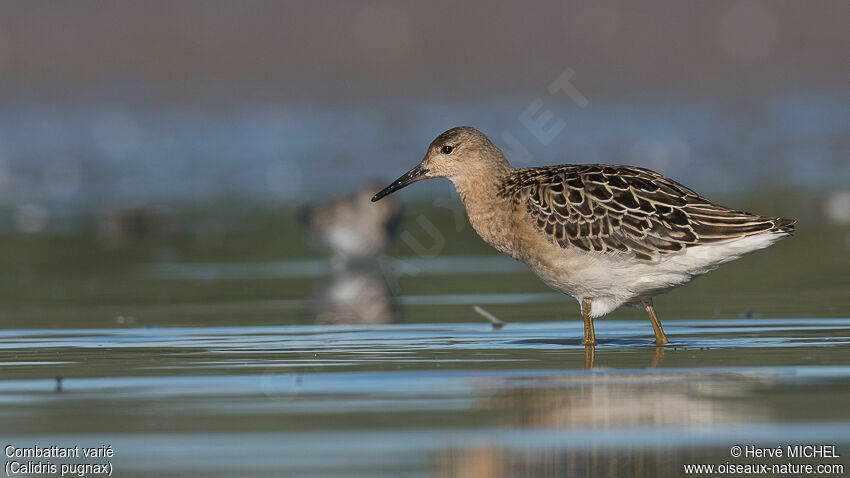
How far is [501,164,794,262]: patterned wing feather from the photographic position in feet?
36.2

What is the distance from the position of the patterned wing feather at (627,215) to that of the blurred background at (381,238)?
768 millimetres

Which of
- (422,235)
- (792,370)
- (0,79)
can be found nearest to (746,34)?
(0,79)

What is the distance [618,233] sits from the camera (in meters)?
11.3

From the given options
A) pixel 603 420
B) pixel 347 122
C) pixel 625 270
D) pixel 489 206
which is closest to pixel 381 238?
pixel 489 206

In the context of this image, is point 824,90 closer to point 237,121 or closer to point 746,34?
point 746,34

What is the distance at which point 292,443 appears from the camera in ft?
25.8

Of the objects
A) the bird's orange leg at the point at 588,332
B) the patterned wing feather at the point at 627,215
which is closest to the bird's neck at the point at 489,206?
the patterned wing feather at the point at 627,215

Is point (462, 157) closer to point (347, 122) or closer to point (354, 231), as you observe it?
point (354, 231)

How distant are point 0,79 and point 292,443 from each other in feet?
105

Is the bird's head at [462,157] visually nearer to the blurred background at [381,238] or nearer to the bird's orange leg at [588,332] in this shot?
the blurred background at [381,238]

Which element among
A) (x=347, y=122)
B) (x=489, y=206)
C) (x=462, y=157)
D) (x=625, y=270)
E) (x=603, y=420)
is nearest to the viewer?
(x=603, y=420)

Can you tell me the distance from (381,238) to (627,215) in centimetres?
798

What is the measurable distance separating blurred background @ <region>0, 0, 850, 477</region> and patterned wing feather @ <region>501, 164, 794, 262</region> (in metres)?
0.77

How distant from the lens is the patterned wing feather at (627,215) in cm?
1104
